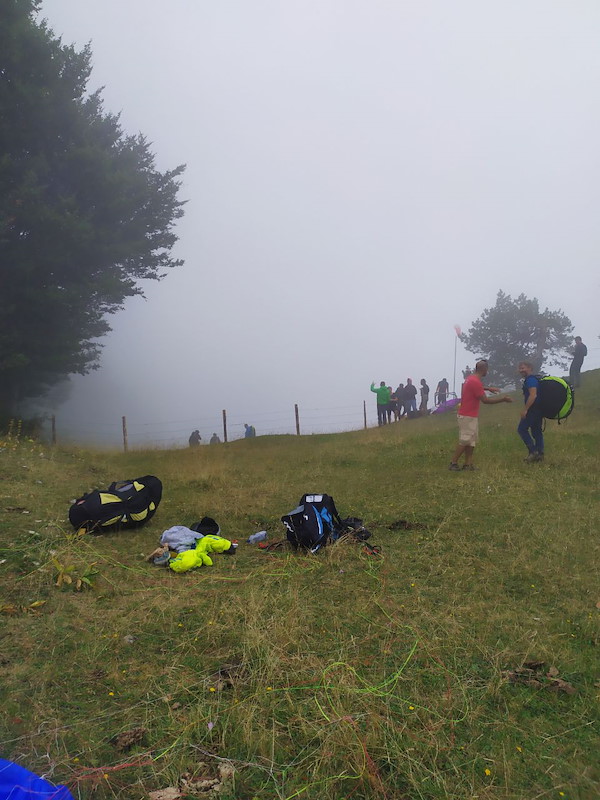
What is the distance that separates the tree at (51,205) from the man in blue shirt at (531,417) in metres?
14.5

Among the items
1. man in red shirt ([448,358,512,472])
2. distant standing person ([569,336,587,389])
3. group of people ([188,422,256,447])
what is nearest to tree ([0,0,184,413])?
group of people ([188,422,256,447])

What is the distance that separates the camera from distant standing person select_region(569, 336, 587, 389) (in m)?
17.2

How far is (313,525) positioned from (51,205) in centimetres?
1569

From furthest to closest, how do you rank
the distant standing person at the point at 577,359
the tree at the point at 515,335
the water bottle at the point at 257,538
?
the tree at the point at 515,335 < the distant standing person at the point at 577,359 < the water bottle at the point at 257,538

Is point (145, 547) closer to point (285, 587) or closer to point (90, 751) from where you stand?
point (285, 587)

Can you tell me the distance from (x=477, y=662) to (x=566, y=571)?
Result: 1843 millimetres

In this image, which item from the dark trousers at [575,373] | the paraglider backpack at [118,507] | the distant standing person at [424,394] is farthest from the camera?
the distant standing person at [424,394]

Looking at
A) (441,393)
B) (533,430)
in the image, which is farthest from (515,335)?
(533,430)

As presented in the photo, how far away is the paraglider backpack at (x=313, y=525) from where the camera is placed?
5.10m

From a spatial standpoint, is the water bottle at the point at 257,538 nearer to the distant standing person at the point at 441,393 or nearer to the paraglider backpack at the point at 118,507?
the paraglider backpack at the point at 118,507

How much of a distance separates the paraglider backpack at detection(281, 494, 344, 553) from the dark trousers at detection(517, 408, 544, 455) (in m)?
4.99

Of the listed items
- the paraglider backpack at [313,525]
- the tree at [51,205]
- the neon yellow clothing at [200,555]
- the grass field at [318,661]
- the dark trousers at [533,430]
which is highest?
the tree at [51,205]

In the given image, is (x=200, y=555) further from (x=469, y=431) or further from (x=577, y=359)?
(x=577, y=359)

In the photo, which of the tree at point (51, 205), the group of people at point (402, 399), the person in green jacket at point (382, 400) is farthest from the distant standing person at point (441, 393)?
the tree at point (51, 205)
